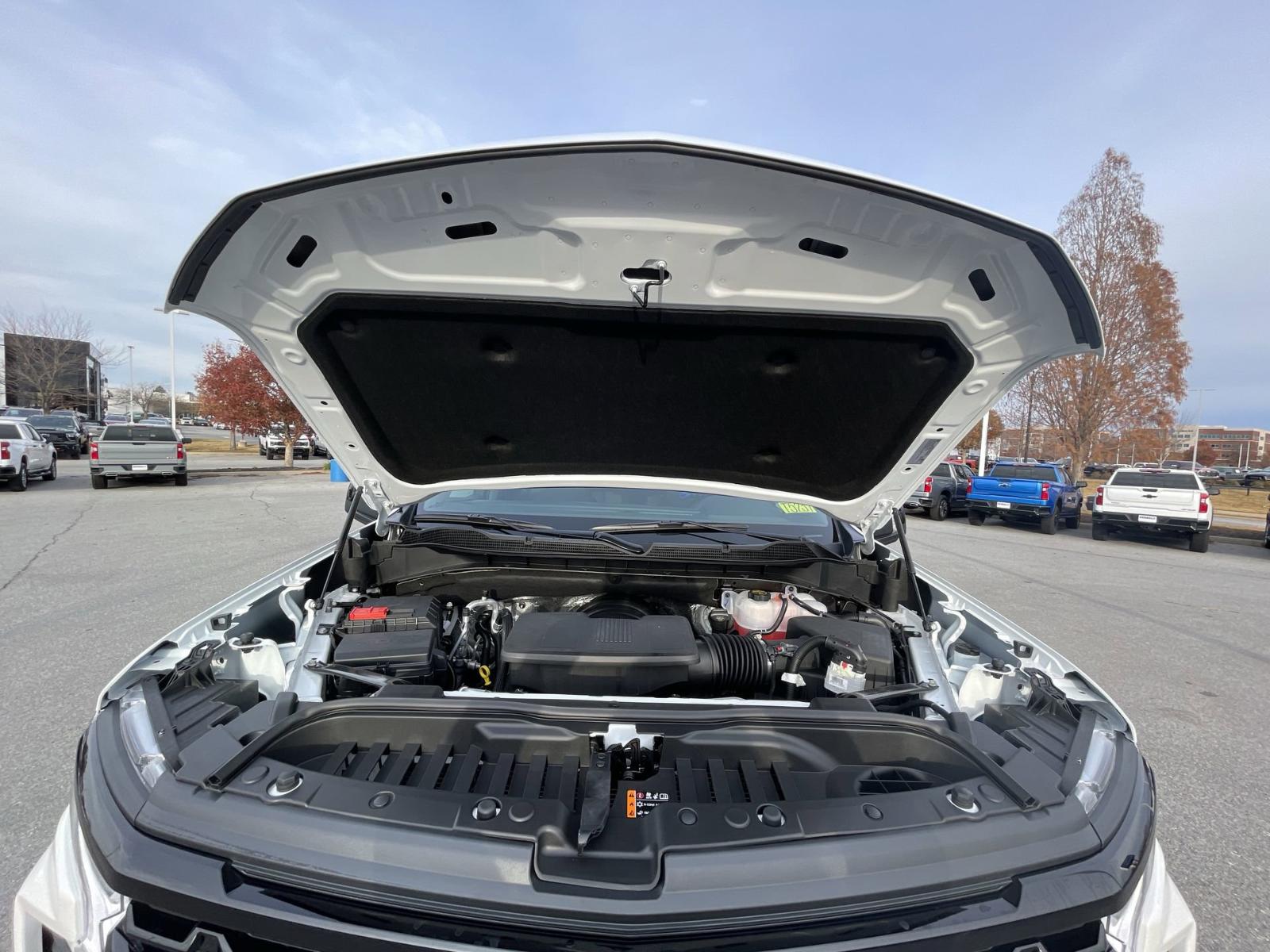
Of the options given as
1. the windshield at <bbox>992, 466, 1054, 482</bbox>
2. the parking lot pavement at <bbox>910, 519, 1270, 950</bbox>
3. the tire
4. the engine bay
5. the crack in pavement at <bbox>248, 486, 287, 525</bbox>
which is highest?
the windshield at <bbox>992, 466, 1054, 482</bbox>

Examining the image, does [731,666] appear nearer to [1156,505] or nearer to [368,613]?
[368,613]

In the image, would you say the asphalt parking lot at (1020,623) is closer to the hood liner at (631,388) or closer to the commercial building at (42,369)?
the hood liner at (631,388)

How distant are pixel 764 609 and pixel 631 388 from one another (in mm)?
1030

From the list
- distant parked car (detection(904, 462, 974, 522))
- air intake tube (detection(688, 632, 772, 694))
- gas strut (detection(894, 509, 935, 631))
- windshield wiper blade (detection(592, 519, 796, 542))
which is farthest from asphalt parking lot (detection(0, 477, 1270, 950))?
distant parked car (detection(904, 462, 974, 522))

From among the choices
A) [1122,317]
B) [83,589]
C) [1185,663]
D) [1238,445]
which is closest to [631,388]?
[1185,663]

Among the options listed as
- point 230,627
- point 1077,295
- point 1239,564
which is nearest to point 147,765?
point 230,627

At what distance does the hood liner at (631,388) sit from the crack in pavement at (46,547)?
6.13 m

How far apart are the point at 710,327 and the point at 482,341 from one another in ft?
2.55

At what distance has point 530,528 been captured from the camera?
100 inches

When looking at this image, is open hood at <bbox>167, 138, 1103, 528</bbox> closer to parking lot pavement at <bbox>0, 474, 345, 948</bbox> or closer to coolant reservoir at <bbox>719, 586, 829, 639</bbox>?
coolant reservoir at <bbox>719, 586, 829, 639</bbox>

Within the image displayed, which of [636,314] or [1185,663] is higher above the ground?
[636,314]

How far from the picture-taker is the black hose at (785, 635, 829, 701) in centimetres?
204

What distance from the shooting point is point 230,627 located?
81.9 inches

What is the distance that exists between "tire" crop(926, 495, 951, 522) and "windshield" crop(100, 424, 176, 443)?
64.4 feet
